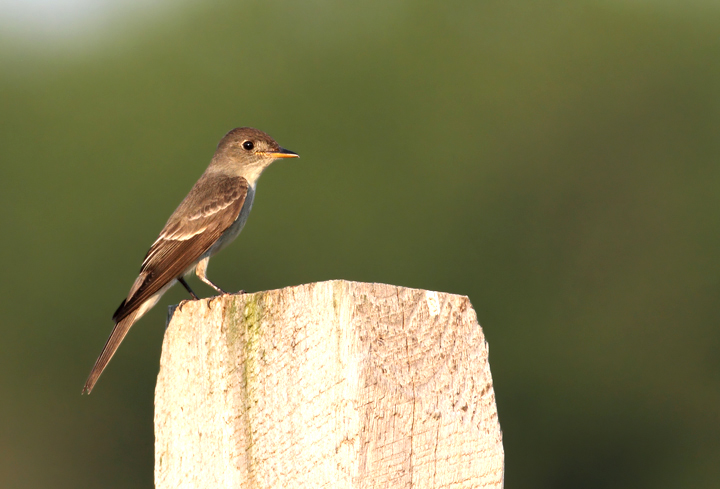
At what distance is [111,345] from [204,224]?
178 centimetres

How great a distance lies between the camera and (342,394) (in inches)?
134

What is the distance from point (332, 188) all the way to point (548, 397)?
923 centimetres

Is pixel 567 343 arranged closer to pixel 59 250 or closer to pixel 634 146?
pixel 634 146

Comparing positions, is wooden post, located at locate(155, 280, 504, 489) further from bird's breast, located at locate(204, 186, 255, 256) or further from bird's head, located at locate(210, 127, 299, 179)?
bird's head, located at locate(210, 127, 299, 179)

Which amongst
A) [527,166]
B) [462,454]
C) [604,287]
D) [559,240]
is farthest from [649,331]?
[462,454]

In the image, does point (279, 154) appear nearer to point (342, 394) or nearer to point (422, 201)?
point (342, 394)

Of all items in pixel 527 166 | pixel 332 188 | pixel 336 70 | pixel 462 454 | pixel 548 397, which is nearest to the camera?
pixel 462 454

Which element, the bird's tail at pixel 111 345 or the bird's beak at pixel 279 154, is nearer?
the bird's tail at pixel 111 345

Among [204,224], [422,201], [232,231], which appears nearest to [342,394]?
[204,224]

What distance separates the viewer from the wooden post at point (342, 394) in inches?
135

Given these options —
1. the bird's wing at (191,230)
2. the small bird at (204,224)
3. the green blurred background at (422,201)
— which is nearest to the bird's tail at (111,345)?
the small bird at (204,224)

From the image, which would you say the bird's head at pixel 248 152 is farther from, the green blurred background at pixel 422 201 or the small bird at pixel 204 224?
the green blurred background at pixel 422 201

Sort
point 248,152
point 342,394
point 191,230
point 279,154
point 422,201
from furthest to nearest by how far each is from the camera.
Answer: point 422,201 → point 248,152 → point 279,154 → point 191,230 → point 342,394

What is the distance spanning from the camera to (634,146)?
37281mm
